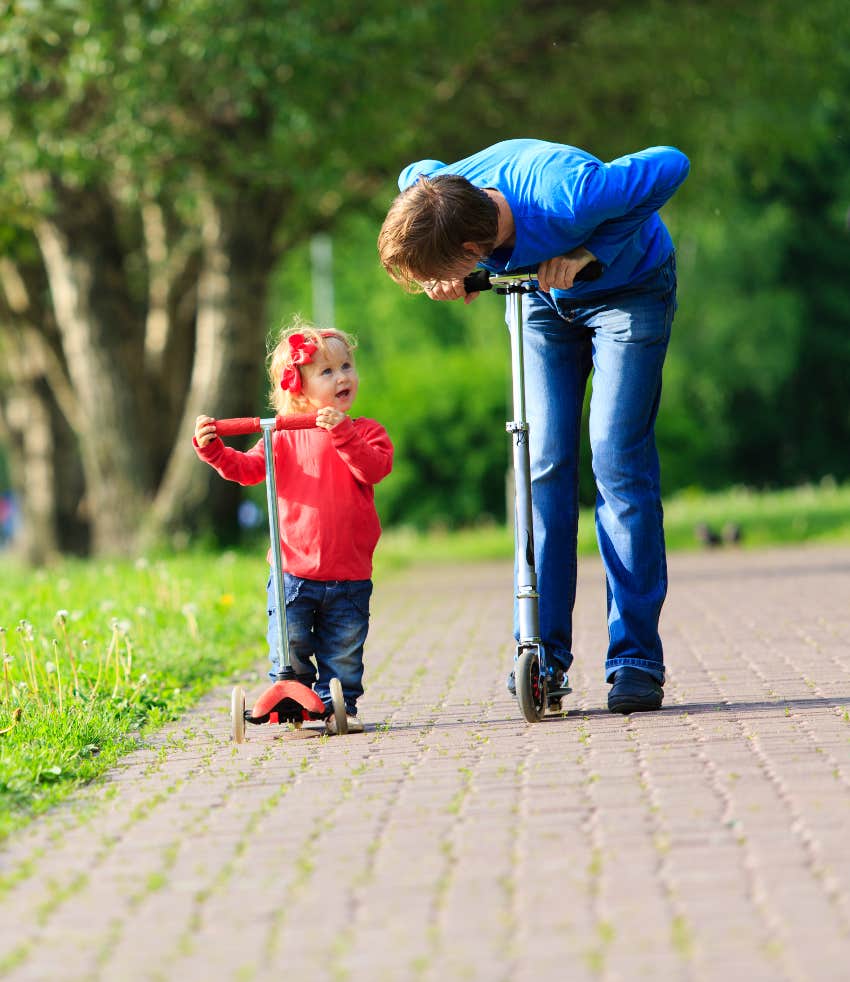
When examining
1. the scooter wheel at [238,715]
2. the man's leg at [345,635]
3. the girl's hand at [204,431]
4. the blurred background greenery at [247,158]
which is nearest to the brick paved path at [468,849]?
the scooter wheel at [238,715]

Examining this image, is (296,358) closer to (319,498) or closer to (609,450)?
(319,498)

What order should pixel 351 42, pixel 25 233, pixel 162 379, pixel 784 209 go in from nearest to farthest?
pixel 351 42 < pixel 25 233 < pixel 162 379 < pixel 784 209

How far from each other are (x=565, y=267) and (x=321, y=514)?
1.11m

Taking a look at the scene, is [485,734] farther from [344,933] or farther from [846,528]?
[846,528]

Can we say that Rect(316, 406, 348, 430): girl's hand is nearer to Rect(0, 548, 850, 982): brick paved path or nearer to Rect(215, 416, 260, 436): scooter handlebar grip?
Rect(215, 416, 260, 436): scooter handlebar grip

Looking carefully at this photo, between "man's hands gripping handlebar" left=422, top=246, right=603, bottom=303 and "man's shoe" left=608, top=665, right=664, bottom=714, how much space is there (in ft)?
4.09

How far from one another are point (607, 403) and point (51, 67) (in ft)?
30.3

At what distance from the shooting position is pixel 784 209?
3834cm

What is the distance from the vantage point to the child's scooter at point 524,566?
16.5 feet

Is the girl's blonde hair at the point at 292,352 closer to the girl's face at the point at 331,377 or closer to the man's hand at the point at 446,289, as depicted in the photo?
the girl's face at the point at 331,377

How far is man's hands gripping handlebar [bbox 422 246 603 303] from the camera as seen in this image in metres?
4.89

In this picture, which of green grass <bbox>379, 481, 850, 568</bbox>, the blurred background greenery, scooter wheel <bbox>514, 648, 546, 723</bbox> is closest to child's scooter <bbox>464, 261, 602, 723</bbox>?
scooter wheel <bbox>514, 648, 546, 723</bbox>

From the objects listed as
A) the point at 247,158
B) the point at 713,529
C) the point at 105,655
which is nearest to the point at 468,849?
the point at 105,655

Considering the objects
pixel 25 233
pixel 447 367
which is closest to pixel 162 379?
pixel 25 233
